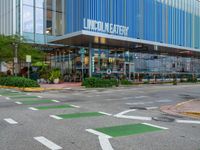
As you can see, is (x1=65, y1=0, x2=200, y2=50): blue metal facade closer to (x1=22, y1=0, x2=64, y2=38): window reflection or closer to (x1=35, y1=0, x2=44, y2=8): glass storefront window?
(x1=22, y1=0, x2=64, y2=38): window reflection

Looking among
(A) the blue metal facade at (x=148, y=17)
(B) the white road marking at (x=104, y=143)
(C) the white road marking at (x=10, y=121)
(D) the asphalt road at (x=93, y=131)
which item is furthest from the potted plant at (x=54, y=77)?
(B) the white road marking at (x=104, y=143)

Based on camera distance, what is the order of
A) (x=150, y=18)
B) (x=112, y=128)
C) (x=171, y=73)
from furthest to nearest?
(x=150, y=18) → (x=171, y=73) → (x=112, y=128)

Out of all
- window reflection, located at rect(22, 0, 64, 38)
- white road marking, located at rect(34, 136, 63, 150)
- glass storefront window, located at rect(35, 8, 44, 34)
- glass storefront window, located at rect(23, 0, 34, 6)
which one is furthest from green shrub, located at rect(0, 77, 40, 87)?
white road marking, located at rect(34, 136, 63, 150)

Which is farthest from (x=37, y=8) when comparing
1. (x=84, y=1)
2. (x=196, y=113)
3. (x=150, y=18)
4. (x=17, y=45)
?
(x=196, y=113)

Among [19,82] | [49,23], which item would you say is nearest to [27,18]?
[49,23]

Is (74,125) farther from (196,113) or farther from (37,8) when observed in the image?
(37,8)

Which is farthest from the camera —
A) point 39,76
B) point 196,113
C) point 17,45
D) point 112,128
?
point 39,76

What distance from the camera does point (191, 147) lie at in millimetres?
6863

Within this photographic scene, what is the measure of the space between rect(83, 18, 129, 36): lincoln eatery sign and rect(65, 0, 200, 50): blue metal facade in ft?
1.79

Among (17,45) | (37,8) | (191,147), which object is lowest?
(191,147)

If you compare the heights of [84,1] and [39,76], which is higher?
[84,1]

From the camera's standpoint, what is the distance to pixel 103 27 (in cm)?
3975

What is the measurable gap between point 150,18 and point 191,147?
4128 cm

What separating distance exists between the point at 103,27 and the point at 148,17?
9452mm
